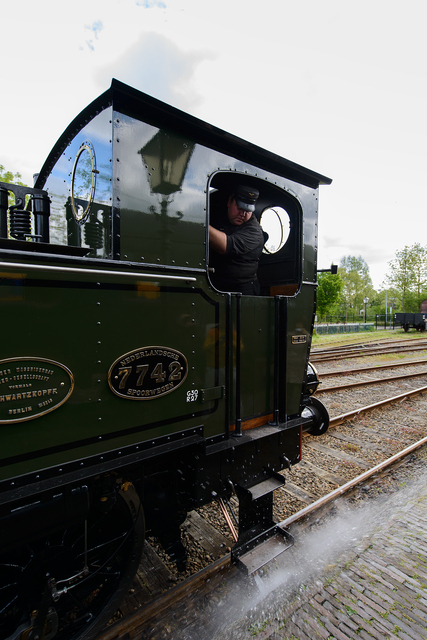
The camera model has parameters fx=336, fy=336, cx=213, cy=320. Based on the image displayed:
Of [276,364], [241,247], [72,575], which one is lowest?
[72,575]

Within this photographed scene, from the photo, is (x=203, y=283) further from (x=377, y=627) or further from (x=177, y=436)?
(x=377, y=627)

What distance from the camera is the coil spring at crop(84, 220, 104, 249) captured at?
2.02m

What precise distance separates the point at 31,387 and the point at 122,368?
477 mm

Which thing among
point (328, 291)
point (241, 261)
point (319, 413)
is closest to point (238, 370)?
point (241, 261)

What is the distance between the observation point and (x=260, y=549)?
2.77 metres

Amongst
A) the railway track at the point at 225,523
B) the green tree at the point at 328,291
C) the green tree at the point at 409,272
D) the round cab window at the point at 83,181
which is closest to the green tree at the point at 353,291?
the green tree at the point at 409,272

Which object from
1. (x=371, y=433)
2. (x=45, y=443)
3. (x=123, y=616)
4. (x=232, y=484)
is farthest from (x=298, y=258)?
(x=371, y=433)

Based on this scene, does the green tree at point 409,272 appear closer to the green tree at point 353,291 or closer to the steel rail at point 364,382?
the green tree at point 353,291

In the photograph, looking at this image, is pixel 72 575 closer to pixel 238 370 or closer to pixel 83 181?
pixel 238 370

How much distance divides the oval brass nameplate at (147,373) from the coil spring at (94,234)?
69 cm

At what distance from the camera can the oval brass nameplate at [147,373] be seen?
1900 mm

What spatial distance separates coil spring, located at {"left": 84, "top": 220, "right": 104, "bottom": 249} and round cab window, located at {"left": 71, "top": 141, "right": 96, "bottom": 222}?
0.10 m

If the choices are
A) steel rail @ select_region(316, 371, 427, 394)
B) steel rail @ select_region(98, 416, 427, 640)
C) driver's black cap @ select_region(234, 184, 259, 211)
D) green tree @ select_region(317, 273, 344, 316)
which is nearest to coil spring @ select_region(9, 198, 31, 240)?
driver's black cap @ select_region(234, 184, 259, 211)

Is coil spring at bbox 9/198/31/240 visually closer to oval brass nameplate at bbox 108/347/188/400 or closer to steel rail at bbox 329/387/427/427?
oval brass nameplate at bbox 108/347/188/400
